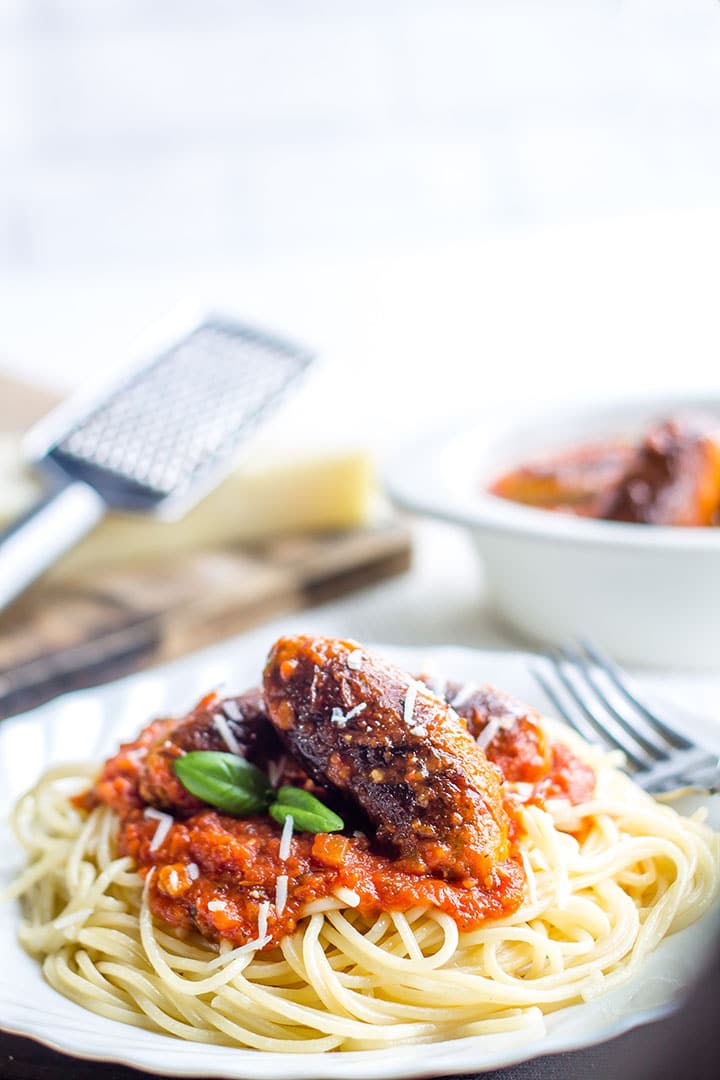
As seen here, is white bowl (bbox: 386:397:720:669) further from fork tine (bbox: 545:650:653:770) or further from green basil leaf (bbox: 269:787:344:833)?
green basil leaf (bbox: 269:787:344:833)

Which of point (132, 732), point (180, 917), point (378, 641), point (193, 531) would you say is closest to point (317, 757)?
point (180, 917)

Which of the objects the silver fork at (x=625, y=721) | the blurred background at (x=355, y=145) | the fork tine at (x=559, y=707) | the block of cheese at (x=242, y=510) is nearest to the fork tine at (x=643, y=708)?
the silver fork at (x=625, y=721)

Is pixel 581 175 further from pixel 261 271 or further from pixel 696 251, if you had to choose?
pixel 261 271

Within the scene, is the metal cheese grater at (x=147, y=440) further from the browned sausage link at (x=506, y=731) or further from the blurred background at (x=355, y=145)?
the blurred background at (x=355, y=145)

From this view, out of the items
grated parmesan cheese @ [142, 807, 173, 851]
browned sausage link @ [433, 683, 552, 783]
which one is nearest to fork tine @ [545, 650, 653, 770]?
browned sausage link @ [433, 683, 552, 783]

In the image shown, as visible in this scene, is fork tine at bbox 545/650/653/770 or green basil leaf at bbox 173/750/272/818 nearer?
green basil leaf at bbox 173/750/272/818
